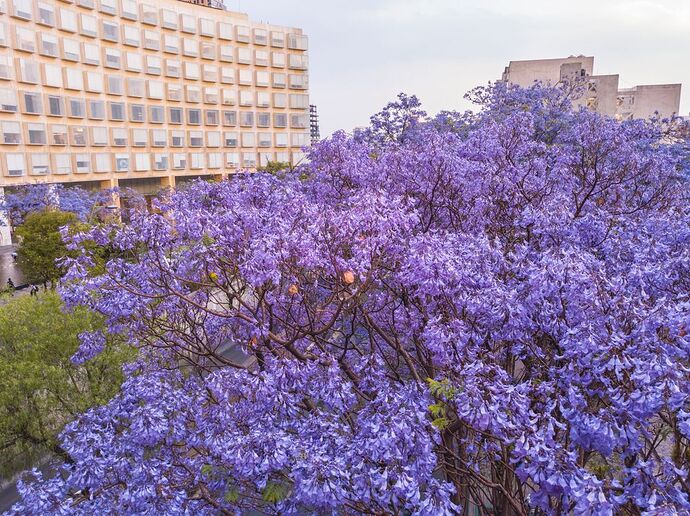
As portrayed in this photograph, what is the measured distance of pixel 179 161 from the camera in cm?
5447

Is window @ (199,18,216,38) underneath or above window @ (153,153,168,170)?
above

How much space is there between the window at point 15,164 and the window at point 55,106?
A: 15.3ft

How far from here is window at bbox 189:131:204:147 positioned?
181 ft

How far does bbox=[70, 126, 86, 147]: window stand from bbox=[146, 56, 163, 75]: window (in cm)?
915

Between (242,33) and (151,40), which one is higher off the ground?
(242,33)

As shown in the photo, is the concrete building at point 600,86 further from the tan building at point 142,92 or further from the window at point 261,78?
the window at point 261,78

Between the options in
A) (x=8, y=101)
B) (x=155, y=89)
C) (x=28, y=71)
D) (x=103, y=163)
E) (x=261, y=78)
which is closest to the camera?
(x=8, y=101)

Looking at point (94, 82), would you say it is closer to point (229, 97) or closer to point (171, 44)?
point (171, 44)

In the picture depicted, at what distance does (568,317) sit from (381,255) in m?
2.29

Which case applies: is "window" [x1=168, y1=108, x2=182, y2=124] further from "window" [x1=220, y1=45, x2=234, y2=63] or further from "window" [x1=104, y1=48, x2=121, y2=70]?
"window" [x1=220, y1=45, x2=234, y2=63]

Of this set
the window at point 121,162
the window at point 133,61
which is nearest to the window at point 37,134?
the window at point 121,162

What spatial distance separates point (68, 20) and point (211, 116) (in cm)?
1573

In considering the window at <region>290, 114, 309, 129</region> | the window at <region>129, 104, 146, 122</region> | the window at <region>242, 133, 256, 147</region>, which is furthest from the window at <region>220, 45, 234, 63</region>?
the window at <region>129, 104, 146, 122</region>

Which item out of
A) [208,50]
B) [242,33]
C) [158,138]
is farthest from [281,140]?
[158,138]
